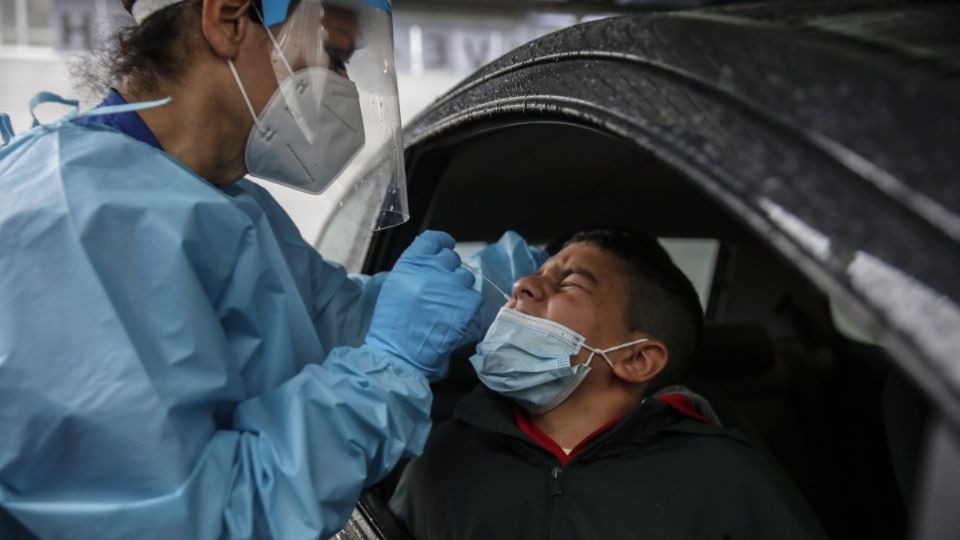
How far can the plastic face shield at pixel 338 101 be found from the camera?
1443 mm

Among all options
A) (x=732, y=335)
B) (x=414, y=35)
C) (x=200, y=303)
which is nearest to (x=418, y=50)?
(x=414, y=35)

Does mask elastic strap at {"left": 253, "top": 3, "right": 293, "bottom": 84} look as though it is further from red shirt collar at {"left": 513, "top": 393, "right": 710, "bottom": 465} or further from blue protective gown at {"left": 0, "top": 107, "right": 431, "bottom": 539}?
red shirt collar at {"left": 513, "top": 393, "right": 710, "bottom": 465}

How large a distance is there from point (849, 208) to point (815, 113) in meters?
0.10

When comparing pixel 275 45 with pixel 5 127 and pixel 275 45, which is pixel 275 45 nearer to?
pixel 275 45

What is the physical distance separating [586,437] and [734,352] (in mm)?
1320

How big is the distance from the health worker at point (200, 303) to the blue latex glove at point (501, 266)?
398 millimetres

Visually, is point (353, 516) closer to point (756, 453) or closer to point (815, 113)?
point (756, 453)

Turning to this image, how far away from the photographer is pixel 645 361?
5.90 ft

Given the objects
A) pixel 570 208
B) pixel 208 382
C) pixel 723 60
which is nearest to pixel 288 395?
pixel 208 382

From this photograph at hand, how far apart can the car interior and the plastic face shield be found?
1.08ft

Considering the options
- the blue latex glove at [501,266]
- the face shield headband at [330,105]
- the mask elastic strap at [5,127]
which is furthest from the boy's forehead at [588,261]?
the mask elastic strap at [5,127]

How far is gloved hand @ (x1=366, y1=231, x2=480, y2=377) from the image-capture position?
1.37 m

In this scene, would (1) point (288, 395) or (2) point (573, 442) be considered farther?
(2) point (573, 442)

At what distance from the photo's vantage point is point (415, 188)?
204cm
